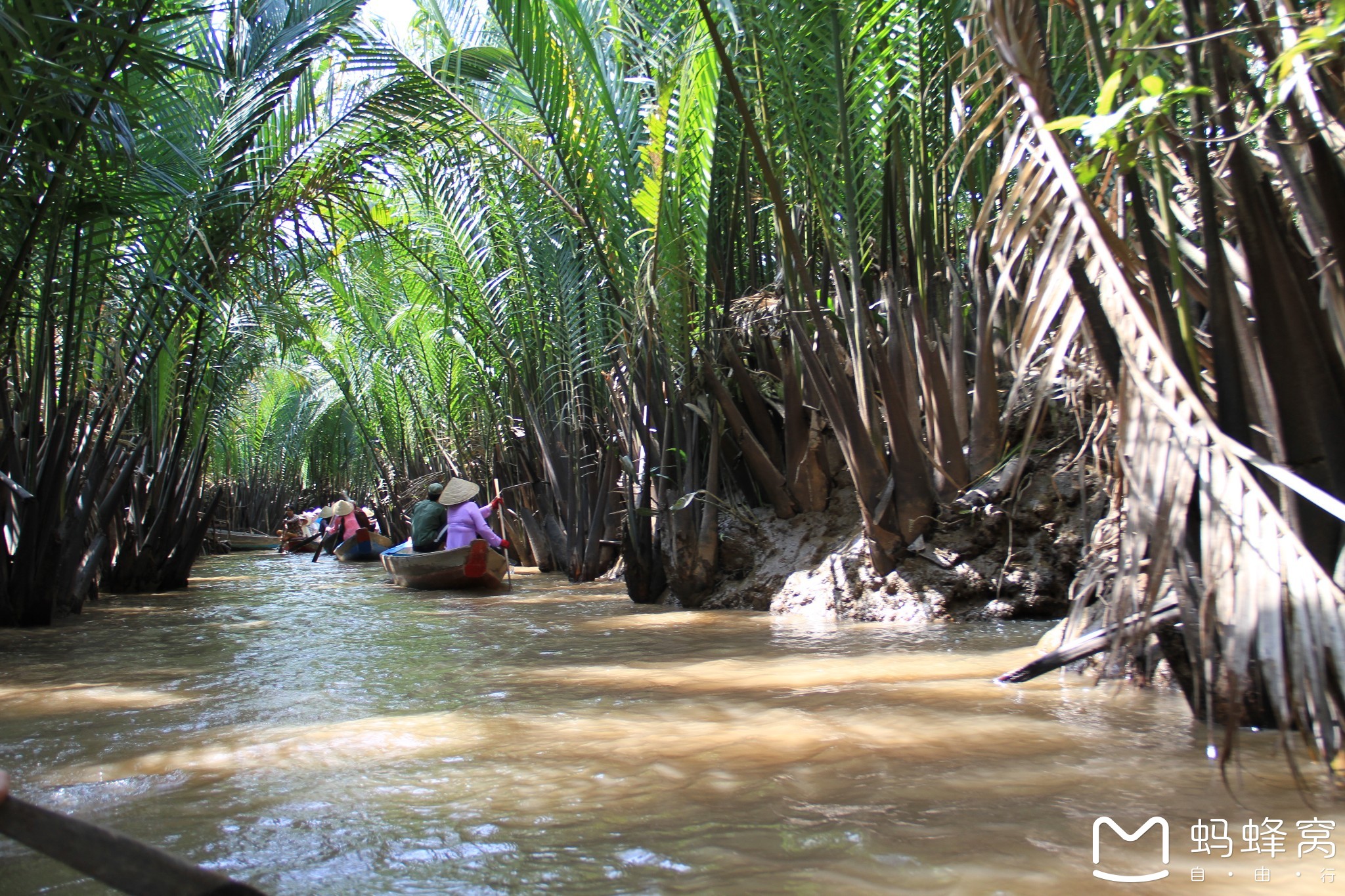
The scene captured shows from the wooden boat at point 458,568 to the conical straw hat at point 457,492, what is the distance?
561mm

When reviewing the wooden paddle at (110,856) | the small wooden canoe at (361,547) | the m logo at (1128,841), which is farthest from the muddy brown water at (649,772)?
the small wooden canoe at (361,547)

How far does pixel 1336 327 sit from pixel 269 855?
243 cm

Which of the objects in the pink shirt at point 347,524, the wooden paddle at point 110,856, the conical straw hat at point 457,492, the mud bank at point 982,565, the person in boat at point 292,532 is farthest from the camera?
the person in boat at point 292,532

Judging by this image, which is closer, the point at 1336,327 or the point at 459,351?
the point at 1336,327

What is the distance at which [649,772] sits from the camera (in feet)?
7.77

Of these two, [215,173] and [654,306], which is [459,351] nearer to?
[215,173]

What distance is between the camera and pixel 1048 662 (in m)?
2.40

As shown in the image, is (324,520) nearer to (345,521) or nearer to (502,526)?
(345,521)

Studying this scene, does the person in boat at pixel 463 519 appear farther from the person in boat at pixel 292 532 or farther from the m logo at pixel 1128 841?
the person in boat at pixel 292 532

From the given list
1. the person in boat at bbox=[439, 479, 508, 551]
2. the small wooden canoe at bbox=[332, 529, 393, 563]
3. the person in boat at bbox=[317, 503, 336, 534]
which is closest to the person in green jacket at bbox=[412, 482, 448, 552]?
the person in boat at bbox=[439, 479, 508, 551]

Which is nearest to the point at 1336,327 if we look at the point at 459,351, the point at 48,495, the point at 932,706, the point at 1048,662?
the point at 1048,662

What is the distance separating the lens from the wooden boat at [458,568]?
8.73 metres

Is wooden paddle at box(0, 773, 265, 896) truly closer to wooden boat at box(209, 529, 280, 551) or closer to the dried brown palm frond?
the dried brown palm frond

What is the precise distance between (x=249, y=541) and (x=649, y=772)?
22.6 m
